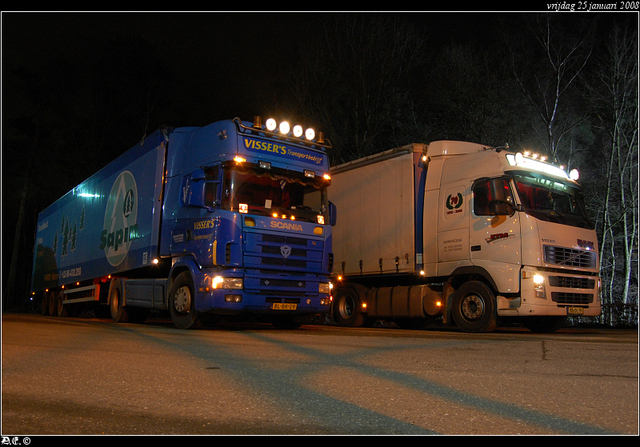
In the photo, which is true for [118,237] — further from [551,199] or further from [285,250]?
[551,199]

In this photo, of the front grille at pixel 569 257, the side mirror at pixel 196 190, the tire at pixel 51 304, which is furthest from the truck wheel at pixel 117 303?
the front grille at pixel 569 257

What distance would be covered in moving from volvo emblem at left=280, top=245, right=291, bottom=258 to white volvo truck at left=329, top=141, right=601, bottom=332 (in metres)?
3.26

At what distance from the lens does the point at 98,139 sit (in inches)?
1353

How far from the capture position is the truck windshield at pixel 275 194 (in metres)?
10.0

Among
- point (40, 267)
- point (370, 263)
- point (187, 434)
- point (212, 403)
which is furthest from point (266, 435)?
point (40, 267)

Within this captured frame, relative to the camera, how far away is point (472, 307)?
1115 centimetres

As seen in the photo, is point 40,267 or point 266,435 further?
point 40,267

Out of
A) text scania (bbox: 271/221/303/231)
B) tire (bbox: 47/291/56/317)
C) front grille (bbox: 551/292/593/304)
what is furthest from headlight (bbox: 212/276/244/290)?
tire (bbox: 47/291/56/317)

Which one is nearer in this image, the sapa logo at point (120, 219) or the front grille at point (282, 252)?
the front grille at point (282, 252)

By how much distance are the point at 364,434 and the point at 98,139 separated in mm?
34480

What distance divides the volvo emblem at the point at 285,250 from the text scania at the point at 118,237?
401cm

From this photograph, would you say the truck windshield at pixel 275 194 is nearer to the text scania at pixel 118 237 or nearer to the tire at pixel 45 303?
the text scania at pixel 118 237

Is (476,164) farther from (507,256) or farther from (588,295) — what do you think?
(588,295)

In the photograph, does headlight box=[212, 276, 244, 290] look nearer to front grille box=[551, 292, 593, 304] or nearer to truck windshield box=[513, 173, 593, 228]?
truck windshield box=[513, 173, 593, 228]
